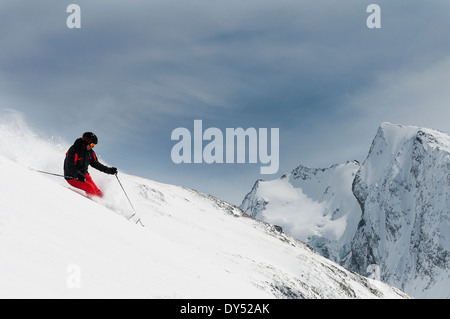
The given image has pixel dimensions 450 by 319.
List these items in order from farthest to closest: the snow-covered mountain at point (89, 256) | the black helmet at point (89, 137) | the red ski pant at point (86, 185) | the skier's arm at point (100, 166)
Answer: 1. the skier's arm at point (100, 166)
2. the red ski pant at point (86, 185)
3. the black helmet at point (89, 137)
4. the snow-covered mountain at point (89, 256)

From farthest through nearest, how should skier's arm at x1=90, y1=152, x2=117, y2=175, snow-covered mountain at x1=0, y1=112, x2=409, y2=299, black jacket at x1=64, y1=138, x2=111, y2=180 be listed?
skier's arm at x1=90, y1=152, x2=117, y2=175, black jacket at x1=64, y1=138, x2=111, y2=180, snow-covered mountain at x1=0, y1=112, x2=409, y2=299

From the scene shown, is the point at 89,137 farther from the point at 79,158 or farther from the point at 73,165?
the point at 73,165

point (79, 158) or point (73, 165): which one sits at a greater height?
point (79, 158)

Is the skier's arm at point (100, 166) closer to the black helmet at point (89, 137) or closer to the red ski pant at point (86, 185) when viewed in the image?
the red ski pant at point (86, 185)

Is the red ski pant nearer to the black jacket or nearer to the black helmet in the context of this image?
the black jacket

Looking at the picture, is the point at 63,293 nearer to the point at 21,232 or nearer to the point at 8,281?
the point at 8,281

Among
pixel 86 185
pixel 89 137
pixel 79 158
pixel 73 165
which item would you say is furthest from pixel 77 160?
pixel 86 185

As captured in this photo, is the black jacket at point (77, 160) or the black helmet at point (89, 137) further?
the black jacket at point (77, 160)

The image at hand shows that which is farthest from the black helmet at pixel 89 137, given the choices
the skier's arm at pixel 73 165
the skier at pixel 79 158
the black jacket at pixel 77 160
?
the skier's arm at pixel 73 165

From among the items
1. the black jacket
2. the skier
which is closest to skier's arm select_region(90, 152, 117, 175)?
the skier
